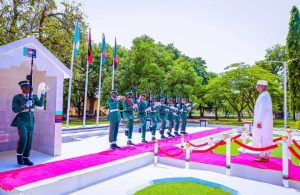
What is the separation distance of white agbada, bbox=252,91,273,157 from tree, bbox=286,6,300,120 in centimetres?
1971

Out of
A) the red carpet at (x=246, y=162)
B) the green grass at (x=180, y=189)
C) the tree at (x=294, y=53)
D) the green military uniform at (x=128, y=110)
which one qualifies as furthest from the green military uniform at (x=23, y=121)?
the tree at (x=294, y=53)

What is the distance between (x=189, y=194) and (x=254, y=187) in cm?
167

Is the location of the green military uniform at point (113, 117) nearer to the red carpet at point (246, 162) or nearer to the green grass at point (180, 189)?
the red carpet at point (246, 162)

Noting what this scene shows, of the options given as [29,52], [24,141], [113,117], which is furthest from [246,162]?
[29,52]

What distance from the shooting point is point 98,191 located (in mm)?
4891

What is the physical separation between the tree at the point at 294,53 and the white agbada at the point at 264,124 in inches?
776

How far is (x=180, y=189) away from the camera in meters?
5.07

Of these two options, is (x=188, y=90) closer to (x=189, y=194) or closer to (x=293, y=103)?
(x=293, y=103)

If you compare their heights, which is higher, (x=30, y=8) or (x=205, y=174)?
(x=30, y=8)

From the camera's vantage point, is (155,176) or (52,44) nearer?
(155,176)

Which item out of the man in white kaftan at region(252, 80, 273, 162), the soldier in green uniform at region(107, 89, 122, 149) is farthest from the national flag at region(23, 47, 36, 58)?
the man in white kaftan at region(252, 80, 273, 162)

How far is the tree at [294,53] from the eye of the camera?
2280 cm

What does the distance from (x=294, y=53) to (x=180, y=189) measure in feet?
76.1

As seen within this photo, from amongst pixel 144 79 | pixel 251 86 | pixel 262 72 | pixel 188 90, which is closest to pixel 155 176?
pixel 144 79
